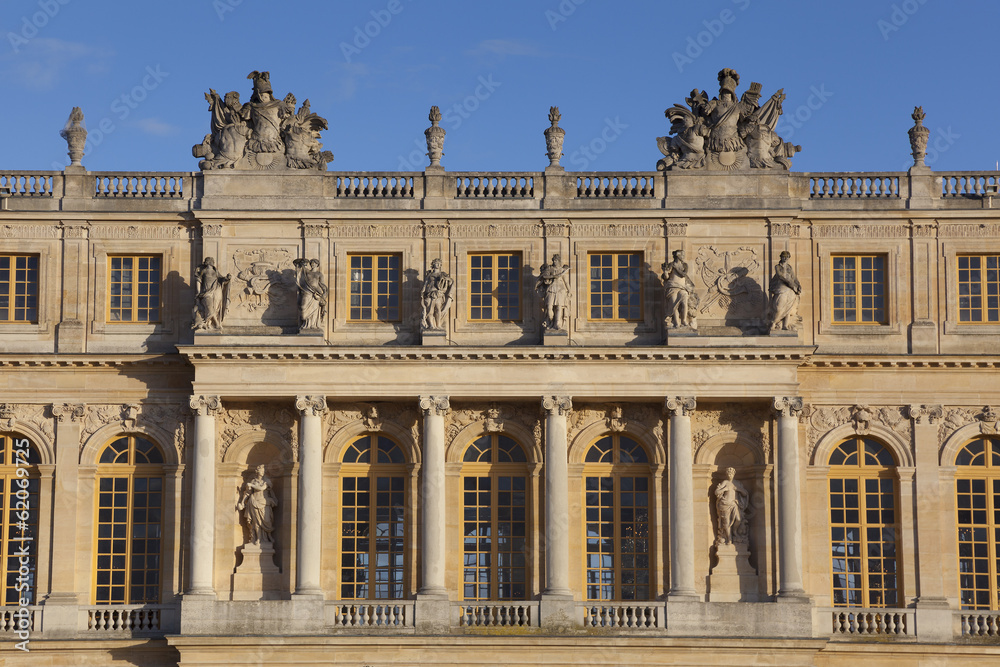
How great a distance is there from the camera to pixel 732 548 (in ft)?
130

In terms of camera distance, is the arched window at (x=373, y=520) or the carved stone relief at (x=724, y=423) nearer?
the arched window at (x=373, y=520)

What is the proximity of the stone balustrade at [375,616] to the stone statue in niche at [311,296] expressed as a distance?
6822 millimetres

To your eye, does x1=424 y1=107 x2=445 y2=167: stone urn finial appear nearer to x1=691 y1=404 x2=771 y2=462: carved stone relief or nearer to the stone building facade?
the stone building facade

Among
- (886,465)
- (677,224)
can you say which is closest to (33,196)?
(677,224)

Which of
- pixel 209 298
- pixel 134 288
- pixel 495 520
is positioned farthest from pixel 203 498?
pixel 495 520

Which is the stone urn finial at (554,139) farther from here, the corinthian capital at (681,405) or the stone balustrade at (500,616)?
the stone balustrade at (500,616)

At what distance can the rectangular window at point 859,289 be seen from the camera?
40906 millimetres

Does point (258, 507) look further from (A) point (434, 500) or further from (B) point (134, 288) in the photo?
(B) point (134, 288)

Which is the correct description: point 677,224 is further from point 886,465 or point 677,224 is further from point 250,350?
point 250,350

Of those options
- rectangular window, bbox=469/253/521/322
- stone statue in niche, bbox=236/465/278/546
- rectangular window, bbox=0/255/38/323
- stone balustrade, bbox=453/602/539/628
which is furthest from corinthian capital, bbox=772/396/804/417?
rectangular window, bbox=0/255/38/323

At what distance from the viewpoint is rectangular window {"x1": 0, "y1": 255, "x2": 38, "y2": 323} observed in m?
40.9

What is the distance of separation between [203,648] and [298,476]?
184 inches

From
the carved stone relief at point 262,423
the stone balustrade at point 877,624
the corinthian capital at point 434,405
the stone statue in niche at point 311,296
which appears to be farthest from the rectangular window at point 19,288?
the stone balustrade at point 877,624

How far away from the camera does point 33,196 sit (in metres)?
41.3
